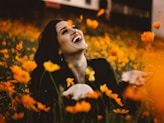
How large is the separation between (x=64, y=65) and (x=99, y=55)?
178 millimetres

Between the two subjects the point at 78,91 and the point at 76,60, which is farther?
the point at 76,60

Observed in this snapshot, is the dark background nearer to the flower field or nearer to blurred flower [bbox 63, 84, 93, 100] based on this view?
the flower field

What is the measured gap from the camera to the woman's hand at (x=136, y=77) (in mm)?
1058

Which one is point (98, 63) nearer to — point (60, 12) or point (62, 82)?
point (62, 82)

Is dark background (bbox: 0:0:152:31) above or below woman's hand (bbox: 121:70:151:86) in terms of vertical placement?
above

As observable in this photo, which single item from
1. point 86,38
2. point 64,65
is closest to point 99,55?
point 86,38

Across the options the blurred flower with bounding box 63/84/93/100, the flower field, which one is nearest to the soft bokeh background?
the flower field

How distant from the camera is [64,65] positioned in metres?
1.13

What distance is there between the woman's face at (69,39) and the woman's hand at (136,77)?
0.48ft

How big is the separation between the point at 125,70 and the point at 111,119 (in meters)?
0.27

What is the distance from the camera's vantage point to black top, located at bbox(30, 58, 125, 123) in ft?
3.46

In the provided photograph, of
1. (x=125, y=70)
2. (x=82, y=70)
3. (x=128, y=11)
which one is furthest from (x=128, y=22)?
(x=82, y=70)

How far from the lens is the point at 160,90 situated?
3.43 feet

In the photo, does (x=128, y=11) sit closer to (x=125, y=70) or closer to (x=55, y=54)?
(x=125, y=70)
